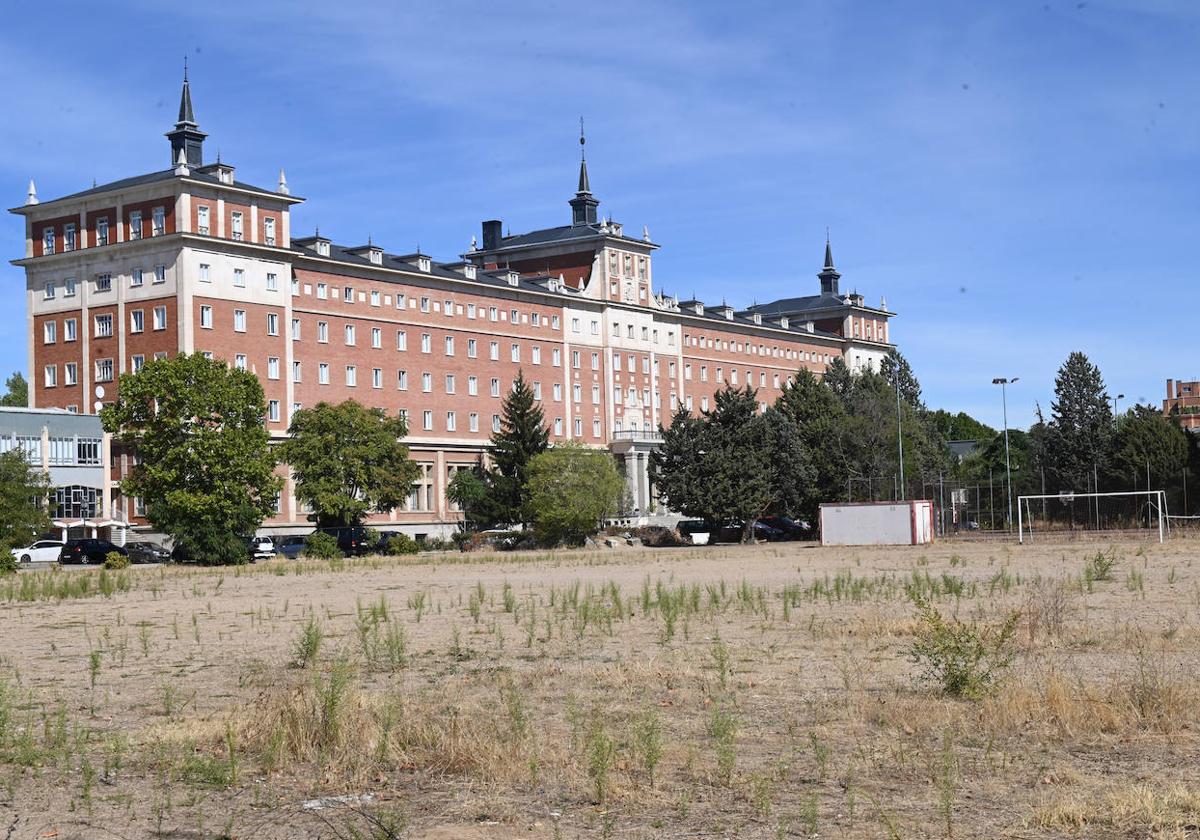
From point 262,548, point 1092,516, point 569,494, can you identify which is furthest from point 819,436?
point 262,548

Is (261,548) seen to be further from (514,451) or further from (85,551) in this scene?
(514,451)

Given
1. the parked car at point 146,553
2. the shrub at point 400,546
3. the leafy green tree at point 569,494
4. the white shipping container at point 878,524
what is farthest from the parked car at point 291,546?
the white shipping container at point 878,524

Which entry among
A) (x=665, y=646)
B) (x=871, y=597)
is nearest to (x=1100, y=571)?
(x=871, y=597)

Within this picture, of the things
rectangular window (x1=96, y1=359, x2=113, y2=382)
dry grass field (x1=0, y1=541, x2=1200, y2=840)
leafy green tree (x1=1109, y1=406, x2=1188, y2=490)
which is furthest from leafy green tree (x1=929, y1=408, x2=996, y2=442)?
dry grass field (x1=0, y1=541, x2=1200, y2=840)

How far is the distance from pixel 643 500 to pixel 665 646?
343 feet

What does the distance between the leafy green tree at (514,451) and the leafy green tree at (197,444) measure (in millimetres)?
24236

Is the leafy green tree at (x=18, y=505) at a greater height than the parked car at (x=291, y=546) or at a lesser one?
greater

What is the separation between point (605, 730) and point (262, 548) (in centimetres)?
7164

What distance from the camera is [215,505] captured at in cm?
7075

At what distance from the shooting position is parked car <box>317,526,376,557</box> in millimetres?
80750

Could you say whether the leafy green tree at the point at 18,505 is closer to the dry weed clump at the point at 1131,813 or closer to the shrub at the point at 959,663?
the shrub at the point at 959,663

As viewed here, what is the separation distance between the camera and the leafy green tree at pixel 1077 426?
101 meters

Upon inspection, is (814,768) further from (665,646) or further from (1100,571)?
(1100,571)

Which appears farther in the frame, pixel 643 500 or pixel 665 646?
pixel 643 500
